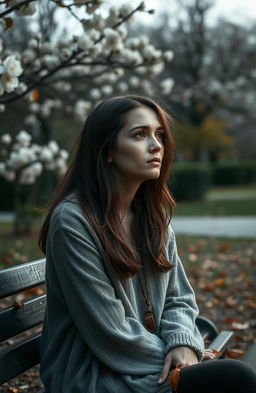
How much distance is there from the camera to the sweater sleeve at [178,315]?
7.99ft

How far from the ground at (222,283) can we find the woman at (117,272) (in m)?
1.52

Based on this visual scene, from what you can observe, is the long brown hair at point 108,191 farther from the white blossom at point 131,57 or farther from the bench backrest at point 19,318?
the white blossom at point 131,57

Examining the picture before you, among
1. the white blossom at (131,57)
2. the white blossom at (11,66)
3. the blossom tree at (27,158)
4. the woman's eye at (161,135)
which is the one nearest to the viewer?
the woman's eye at (161,135)

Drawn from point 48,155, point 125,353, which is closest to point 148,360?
point 125,353

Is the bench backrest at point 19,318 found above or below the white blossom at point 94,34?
below

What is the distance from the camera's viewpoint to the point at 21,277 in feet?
8.83

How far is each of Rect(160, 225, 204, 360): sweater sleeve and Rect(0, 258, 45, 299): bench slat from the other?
0.64 meters

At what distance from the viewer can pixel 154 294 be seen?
260cm

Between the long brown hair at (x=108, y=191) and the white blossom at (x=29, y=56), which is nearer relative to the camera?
the long brown hair at (x=108, y=191)

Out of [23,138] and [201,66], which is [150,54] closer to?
[23,138]

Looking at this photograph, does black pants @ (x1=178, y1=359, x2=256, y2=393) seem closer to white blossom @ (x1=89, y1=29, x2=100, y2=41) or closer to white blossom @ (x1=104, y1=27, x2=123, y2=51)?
white blossom @ (x1=89, y1=29, x2=100, y2=41)

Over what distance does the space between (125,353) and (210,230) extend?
10574 millimetres

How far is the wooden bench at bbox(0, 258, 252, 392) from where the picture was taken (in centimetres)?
253

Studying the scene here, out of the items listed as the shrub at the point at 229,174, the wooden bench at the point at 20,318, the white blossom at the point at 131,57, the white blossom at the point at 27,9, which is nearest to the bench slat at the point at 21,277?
the wooden bench at the point at 20,318
